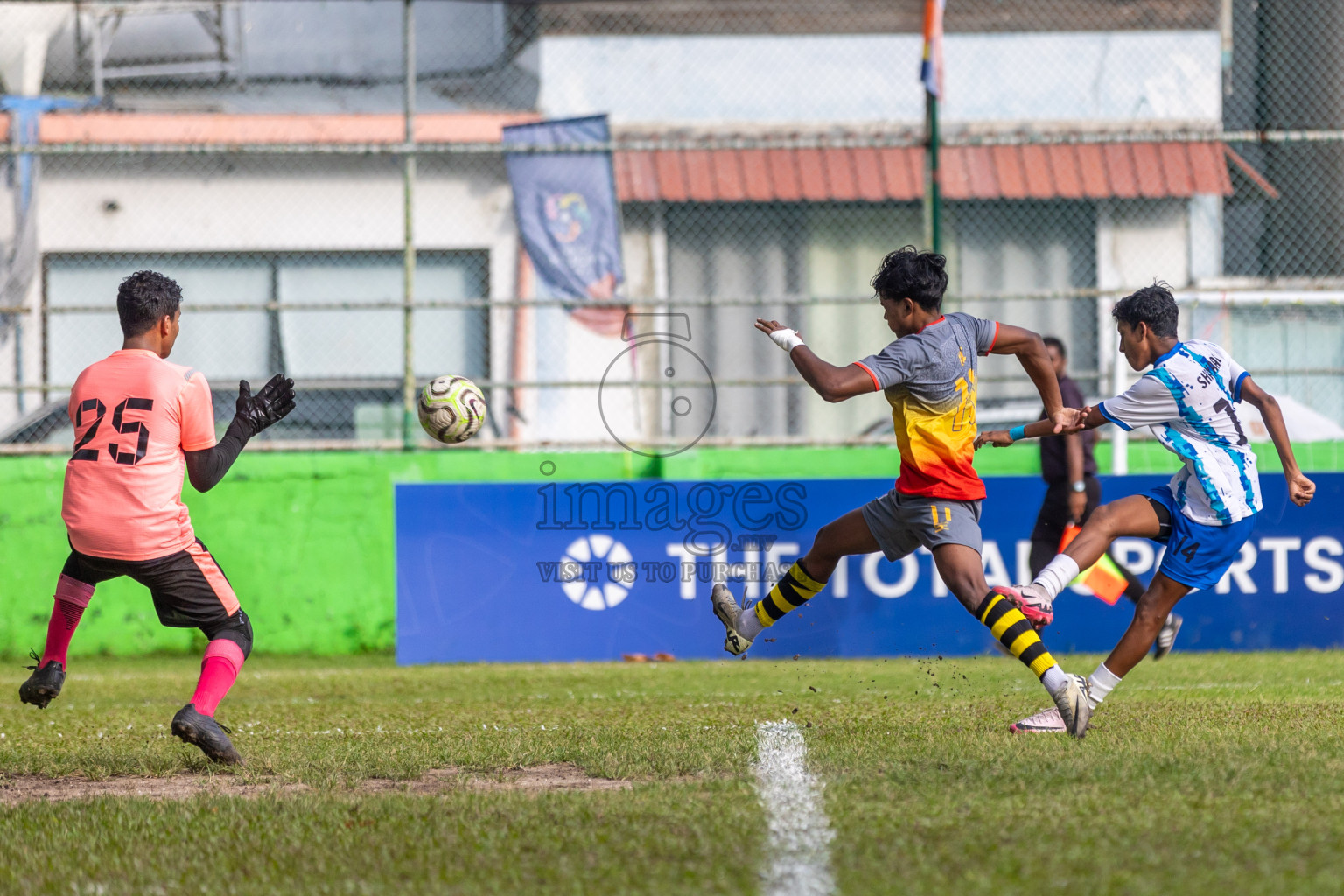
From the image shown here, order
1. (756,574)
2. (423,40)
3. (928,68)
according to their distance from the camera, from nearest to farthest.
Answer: (756,574) < (928,68) < (423,40)

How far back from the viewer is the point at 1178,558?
5.87 metres

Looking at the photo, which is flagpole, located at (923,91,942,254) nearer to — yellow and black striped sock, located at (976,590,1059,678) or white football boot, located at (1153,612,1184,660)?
white football boot, located at (1153,612,1184,660)

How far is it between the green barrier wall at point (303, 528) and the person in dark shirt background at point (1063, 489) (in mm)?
1758

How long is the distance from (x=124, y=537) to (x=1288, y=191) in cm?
1283

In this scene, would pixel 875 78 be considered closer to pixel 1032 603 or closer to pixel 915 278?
pixel 915 278

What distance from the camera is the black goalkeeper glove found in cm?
539

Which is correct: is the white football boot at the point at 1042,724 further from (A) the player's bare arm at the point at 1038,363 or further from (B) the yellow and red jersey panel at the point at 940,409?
(A) the player's bare arm at the point at 1038,363

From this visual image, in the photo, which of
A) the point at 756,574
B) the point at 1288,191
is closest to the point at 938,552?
the point at 756,574

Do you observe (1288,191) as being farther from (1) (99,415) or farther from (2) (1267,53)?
(1) (99,415)

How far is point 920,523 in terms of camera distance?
5.75 meters

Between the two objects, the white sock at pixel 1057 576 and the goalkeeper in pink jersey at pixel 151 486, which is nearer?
the goalkeeper in pink jersey at pixel 151 486

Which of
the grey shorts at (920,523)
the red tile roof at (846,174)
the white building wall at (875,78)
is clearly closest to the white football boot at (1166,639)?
the grey shorts at (920,523)

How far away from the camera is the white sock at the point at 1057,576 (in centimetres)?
567

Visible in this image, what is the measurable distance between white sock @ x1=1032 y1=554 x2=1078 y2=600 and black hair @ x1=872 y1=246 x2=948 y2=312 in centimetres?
112
